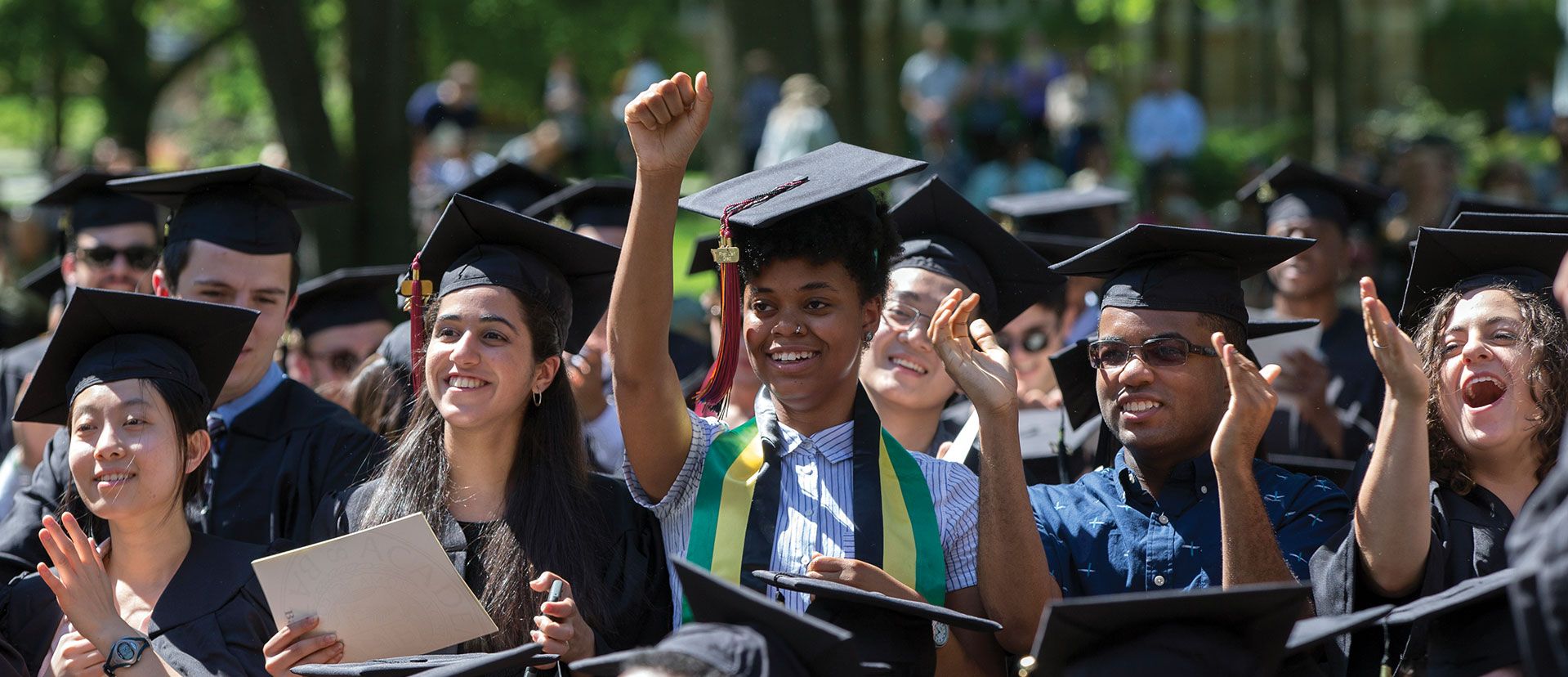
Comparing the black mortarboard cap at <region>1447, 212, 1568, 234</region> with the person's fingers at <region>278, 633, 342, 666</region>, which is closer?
the person's fingers at <region>278, 633, 342, 666</region>

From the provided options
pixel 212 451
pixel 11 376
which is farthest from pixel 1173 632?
pixel 11 376

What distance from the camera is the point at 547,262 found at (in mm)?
4039

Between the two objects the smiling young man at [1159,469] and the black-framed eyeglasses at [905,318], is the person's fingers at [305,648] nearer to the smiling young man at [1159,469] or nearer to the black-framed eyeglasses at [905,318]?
the smiling young man at [1159,469]

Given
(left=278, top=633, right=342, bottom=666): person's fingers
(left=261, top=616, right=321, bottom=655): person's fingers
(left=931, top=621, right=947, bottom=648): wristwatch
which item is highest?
(left=261, top=616, right=321, bottom=655): person's fingers

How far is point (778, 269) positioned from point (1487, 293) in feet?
5.52

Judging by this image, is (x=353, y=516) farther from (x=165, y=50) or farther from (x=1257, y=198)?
(x=165, y=50)

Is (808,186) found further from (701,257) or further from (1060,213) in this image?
(1060,213)

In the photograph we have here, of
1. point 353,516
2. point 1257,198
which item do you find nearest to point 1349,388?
point 1257,198

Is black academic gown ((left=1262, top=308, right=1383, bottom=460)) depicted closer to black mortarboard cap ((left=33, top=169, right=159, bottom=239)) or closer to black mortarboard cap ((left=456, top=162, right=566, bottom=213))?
black mortarboard cap ((left=456, top=162, right=566, bottom=213))

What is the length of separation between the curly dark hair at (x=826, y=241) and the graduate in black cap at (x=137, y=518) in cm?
138

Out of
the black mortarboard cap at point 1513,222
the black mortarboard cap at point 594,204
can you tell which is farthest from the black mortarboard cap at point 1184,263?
the black mortarboard cap at point 594,204

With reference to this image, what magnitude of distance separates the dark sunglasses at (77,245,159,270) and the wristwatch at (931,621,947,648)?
3.73 metres

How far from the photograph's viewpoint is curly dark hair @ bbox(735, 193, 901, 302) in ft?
12.0

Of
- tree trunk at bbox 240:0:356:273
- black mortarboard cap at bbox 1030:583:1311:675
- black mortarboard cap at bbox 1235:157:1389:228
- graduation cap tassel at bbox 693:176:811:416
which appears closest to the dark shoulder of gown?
black mortarboard cap at bbox 1030:583:1311:675
